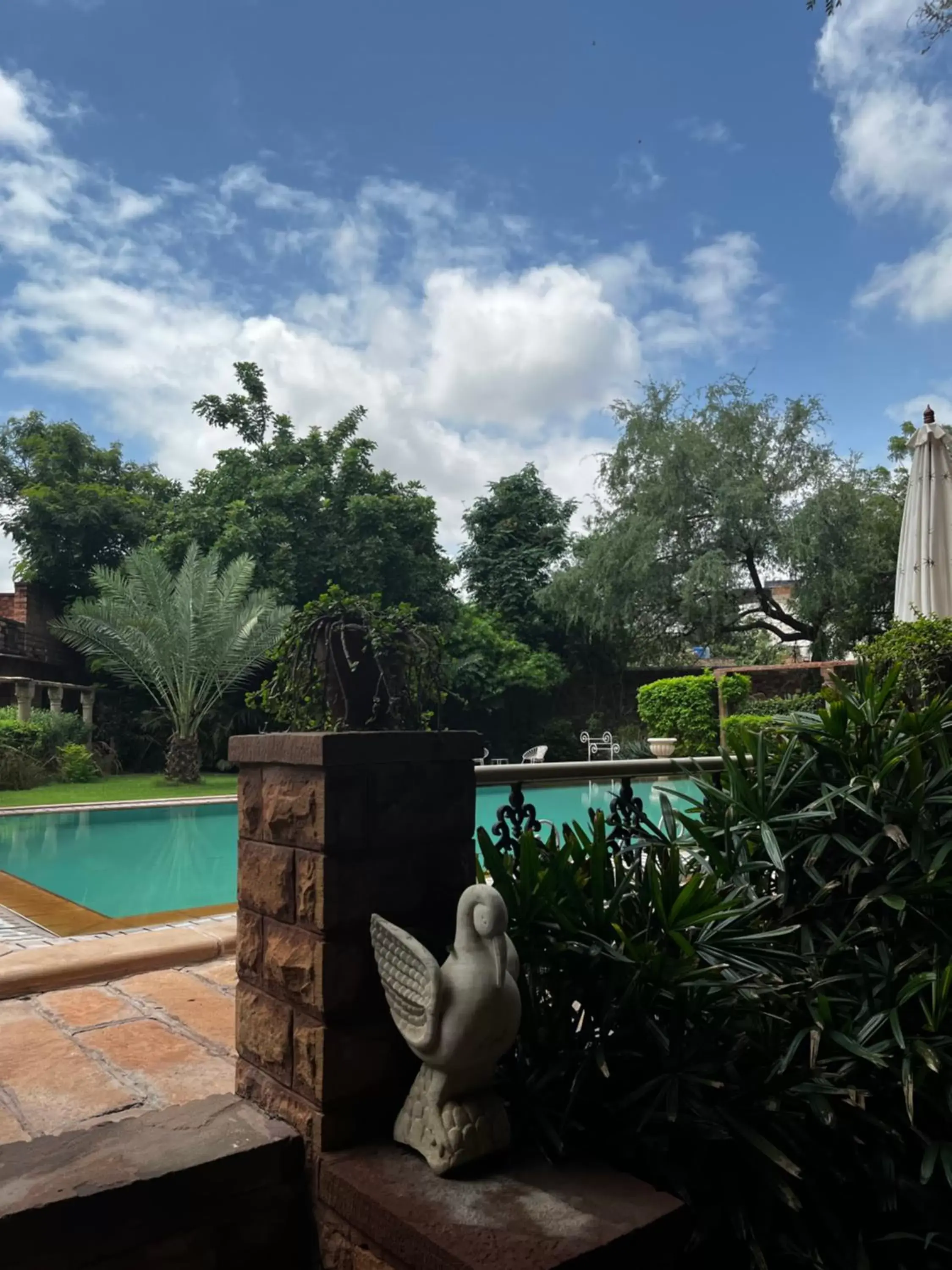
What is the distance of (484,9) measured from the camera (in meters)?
5.99

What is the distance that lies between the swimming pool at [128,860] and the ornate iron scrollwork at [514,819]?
388 mm

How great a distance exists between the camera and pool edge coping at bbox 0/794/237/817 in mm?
9500

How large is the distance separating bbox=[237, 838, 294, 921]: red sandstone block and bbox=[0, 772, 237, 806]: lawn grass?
818cm

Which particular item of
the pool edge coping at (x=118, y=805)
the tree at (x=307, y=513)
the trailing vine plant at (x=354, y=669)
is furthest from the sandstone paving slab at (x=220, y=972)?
the tree at (x=307, y=513)

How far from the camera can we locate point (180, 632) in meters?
13.5

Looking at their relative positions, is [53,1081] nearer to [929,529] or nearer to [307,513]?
[929,529]

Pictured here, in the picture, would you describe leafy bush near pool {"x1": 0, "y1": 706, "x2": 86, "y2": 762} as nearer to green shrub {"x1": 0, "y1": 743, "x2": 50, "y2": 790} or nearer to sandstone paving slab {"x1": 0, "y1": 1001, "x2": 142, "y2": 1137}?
green shrub {"x1": 0, "y1": 743, "x2": 50, "y2": 790}

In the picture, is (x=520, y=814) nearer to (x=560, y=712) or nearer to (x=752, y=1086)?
(x=752, y=1086)

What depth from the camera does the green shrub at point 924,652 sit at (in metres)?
6.75

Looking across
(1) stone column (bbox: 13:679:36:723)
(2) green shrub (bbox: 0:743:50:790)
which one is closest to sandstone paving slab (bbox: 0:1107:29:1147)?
(2) green shrub (bbox: 0:743:50:790)

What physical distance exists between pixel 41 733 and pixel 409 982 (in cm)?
1296

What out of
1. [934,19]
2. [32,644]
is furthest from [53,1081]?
[32,644]

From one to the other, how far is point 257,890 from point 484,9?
21.3 ft

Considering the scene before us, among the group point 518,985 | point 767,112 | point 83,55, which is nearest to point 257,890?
point 518,985
